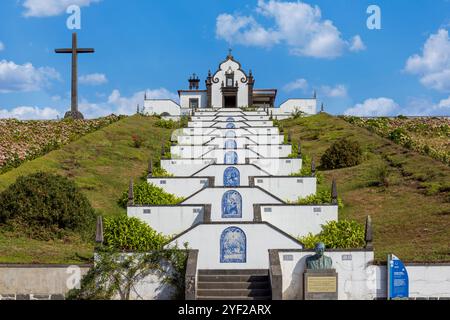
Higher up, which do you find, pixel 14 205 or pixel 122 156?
pixel 122 156

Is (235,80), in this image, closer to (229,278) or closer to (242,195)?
(242,195)

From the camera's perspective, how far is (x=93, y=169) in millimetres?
36781

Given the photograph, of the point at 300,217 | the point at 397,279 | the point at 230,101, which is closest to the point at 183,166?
the point at 300,217

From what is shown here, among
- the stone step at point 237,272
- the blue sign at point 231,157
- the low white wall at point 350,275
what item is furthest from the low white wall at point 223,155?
the low white wall at point 350,275

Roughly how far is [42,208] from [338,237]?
1119 cm

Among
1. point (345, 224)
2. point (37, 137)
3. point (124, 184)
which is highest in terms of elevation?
point (37, 137)

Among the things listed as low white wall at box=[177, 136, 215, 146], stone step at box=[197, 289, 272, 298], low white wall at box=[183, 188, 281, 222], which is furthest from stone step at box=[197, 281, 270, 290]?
low white wall at box=[177, 136, 215, 146]

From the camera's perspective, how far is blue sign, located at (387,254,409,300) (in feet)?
59.1

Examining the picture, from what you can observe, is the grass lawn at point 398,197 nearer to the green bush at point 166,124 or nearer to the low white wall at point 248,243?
the low white wall at point 248,243

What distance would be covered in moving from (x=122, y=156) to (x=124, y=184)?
7177 mm

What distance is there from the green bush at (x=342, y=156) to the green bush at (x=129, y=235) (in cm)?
1800
